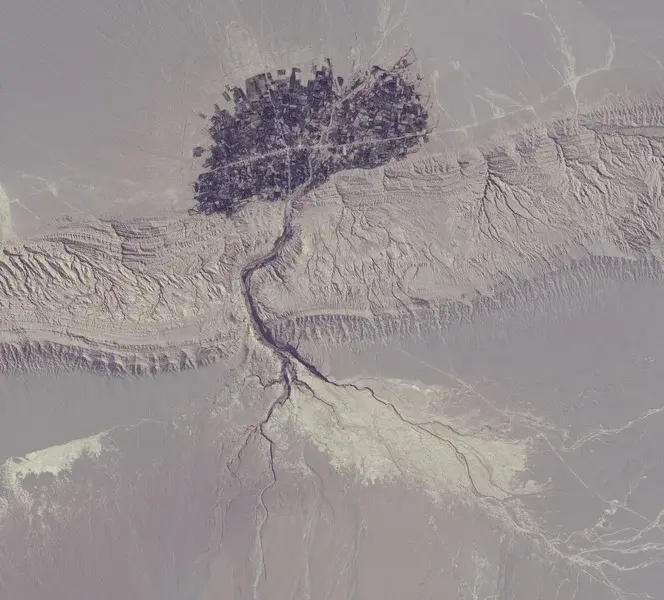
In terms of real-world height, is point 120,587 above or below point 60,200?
below

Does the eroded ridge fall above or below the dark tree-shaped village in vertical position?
below

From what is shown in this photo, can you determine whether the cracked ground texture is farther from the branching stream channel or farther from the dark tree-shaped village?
the dark tree-shaped village

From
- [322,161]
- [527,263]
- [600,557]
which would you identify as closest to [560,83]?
[527,263]

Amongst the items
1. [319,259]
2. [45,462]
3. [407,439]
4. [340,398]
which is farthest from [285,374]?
[45,462]

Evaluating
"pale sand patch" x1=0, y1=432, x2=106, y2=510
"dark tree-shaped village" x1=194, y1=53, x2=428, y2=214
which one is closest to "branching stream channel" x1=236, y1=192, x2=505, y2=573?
"dark tree-shaped village" x1=194, y1=53, x2=428, y2=214

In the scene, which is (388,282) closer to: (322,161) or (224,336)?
(322,161)

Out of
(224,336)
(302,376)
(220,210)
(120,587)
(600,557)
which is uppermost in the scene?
(220,210)

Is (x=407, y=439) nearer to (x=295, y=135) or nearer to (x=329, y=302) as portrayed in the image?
(x=329, y=302)
